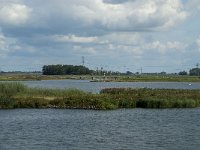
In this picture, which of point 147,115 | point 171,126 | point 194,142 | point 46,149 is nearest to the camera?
point 46,149

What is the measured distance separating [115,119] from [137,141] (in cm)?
1418

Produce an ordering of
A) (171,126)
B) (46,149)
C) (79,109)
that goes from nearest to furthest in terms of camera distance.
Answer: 1. (46,149)
2. (171,126)
3. (79,109)

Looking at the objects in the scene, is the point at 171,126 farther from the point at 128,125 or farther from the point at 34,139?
the point at 34,139

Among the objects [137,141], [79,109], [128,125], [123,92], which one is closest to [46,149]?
[137,141]

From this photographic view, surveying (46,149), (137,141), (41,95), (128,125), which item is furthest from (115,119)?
(41,95)

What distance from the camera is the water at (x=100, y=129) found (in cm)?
3425

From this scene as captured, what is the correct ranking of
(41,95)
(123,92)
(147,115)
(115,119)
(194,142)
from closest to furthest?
(194,142), (115,119), (147,115), (41,95), (123,92)

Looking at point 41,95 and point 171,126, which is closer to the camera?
point 171,126

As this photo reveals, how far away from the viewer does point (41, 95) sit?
71.1 meters

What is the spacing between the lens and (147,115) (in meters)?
53.0

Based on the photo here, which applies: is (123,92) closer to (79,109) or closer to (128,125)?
(79,109)

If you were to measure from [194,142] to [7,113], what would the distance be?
2780 centimetres

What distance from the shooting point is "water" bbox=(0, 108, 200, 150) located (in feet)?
112

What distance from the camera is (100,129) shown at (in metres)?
42.2
